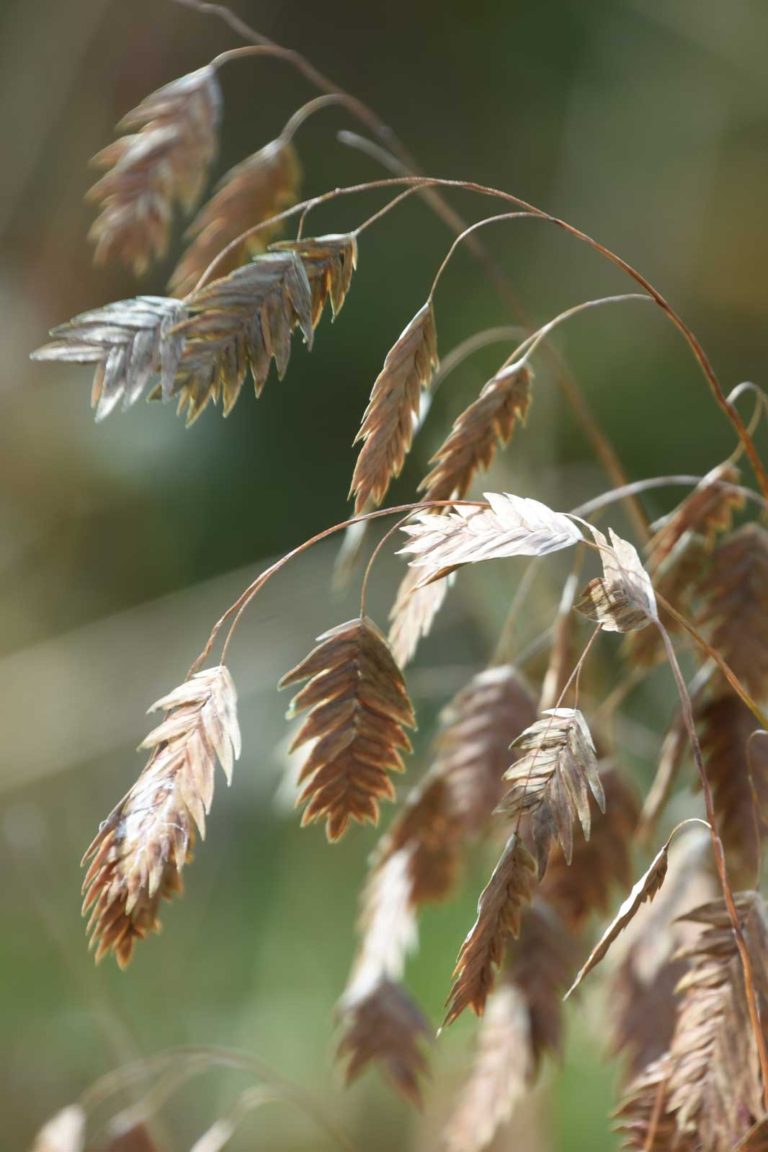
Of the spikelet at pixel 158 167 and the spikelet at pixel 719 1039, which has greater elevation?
the spikelet at pixel 158 167

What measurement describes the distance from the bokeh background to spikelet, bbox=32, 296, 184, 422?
1.35 metres

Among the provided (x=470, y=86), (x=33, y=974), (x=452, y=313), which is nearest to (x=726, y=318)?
(x=452, y=313)

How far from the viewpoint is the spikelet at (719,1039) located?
523mm

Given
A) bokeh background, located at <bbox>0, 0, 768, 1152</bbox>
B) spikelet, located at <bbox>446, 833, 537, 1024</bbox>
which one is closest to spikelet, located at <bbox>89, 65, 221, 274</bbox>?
spikelet, located at <bbox>446, 833, 537, 1024</bbox>

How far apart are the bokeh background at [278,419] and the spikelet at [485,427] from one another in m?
1.24

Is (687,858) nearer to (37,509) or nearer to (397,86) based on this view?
(37,509)

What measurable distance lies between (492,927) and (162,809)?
139 millimetres

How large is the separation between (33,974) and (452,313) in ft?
5.52

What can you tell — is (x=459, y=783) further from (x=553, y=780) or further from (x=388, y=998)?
(x=553, y=780)

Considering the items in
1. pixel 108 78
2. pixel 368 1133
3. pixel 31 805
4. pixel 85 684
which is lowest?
pixel 368 1133

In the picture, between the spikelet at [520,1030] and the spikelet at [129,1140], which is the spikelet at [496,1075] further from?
the spikelet at [129,1140]

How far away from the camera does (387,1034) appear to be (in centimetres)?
80

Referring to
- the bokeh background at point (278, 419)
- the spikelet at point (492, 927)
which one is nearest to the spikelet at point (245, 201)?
the spikelet at point (492, 927)

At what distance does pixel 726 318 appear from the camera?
2.65m
